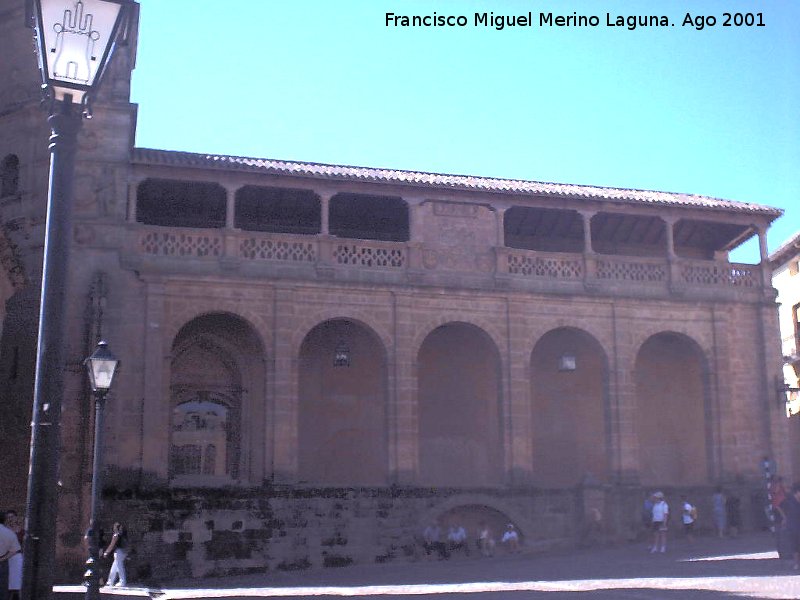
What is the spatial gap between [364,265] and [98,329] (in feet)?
19.9

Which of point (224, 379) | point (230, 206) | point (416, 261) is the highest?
point (230, 206)

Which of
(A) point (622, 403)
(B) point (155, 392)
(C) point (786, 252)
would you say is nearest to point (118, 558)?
(B) point (155, 392)

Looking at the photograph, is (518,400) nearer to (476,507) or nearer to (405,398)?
(405,398)

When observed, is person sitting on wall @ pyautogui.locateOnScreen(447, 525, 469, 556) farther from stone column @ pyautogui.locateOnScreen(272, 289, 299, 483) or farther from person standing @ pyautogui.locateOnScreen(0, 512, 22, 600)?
person standing @ pyautogui.locateOnScreen(0, 512, 22, 600)

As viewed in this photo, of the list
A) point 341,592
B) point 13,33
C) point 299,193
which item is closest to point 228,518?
point 341,592

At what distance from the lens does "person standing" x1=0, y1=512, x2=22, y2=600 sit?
1023 cm

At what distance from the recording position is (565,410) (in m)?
26.8

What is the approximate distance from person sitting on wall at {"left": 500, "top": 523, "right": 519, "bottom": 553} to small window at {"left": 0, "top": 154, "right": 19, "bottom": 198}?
531 inches

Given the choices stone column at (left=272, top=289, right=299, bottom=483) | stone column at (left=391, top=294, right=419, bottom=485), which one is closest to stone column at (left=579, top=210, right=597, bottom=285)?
stone column at (left=391, top=294, right=419, bottom=485)

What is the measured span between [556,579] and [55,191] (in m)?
12.1

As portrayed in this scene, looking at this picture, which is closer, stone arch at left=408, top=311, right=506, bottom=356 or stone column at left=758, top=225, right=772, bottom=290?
stone arch at left=408, top=311, right=506, bottom=356

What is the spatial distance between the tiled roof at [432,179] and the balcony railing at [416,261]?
4.66ft

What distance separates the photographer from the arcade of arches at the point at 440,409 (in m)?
23.9

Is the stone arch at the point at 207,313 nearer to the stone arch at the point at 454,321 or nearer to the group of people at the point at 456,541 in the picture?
the stone arch at the point at 454,321
